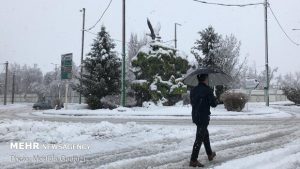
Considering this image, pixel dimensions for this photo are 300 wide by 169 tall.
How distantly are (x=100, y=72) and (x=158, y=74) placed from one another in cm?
488

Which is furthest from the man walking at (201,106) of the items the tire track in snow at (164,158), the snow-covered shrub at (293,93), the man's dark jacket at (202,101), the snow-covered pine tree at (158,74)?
the snow-covered shrub at (293,93)

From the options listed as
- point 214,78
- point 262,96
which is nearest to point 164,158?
point 214,78

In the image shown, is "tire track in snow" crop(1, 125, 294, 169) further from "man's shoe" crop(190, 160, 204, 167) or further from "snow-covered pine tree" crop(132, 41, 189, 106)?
"snow-covered pine tree" crop(132, 41, 189, 106)

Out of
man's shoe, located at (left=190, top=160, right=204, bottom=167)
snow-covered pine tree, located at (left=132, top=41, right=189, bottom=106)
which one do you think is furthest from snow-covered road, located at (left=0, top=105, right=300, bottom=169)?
snow-covered pine tree, located at (left=132, top=41, right=189, bottom=106)

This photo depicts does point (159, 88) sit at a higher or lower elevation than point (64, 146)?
higher

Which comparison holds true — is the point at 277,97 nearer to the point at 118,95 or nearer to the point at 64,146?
the point at 118,95

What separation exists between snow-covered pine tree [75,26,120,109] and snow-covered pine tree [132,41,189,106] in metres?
1.88

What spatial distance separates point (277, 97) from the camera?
76750 millimetres

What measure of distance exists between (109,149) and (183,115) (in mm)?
17660

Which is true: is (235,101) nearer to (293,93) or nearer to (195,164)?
(293,93)

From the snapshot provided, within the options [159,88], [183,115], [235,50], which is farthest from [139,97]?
[235,50]

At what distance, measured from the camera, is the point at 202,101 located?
7867mm

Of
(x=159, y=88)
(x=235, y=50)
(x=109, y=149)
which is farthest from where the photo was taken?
(x=235, y=50)

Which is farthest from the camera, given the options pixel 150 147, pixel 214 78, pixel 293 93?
pixel 293 93
